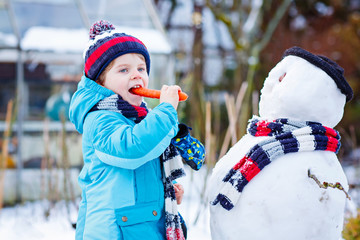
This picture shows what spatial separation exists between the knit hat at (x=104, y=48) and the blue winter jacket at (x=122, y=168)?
0.06 m

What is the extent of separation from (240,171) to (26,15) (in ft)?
14.2

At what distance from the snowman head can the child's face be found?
1.85 ft

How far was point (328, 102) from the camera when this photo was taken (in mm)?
1812

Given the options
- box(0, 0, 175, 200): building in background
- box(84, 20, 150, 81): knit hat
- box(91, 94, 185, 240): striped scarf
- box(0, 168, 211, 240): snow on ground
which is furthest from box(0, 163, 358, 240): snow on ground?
box(84, 20, 150, 81): knit hat

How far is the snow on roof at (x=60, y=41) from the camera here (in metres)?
5.08

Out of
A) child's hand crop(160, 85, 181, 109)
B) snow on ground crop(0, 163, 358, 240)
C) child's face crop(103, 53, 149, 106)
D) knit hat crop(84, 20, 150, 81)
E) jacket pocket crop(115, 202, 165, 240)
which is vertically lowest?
jacket pocket crop(115, 202, 165, 240)

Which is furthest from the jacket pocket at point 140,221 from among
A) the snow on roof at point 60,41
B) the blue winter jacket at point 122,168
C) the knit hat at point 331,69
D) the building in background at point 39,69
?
the snow on roof at point 60,41

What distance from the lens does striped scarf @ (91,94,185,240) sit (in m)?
1.62

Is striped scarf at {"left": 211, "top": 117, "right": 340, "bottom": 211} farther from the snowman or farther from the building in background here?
the building in background

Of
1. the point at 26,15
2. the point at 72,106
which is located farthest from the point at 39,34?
the point at 72,106

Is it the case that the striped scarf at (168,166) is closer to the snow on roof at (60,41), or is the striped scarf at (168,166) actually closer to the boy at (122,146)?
the boy at (122,146)

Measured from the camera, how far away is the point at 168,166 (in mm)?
1680

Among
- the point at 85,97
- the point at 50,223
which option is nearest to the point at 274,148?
the point at 85,97

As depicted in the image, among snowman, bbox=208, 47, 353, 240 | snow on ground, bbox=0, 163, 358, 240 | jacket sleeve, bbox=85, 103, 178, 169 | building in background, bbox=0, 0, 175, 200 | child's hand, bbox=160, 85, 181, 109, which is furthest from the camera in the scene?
building in background, bbox=0, 0, 175, 200
